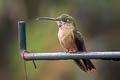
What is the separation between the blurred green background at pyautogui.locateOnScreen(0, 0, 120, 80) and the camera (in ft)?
30.8

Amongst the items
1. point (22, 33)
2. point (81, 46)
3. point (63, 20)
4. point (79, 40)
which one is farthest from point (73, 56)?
point (63, 20)

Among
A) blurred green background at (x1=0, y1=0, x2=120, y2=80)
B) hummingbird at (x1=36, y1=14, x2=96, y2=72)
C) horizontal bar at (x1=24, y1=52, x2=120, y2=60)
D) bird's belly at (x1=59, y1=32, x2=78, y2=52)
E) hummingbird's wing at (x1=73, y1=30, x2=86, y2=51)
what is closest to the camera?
horizontal bar at (x1=24, y1=52, x2=120, y2=60)

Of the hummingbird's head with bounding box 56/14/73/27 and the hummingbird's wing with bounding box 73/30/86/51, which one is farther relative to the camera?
the hummingbird's head with bounding box 56/14/73/27

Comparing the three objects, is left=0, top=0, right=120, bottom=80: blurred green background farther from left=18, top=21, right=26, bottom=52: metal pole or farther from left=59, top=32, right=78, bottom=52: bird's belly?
left=18, top=21, right=26, bottom=52: metal pole

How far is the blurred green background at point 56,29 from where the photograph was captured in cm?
940

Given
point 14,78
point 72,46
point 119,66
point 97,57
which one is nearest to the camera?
point 97,57

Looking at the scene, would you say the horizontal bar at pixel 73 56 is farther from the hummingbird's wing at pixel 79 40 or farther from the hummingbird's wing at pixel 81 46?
the hummingbird's wing at pixel 79 40

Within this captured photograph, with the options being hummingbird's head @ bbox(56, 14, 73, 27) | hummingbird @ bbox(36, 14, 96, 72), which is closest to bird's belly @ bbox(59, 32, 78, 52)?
hummingbird @ bbox(36, 14, 96, 72)

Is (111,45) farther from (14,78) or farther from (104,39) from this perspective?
(14,78)

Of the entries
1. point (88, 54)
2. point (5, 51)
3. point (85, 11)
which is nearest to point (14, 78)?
point (5, 51)

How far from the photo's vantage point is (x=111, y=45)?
9.75 metres

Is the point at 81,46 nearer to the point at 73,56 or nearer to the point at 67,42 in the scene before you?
the point at 67,42

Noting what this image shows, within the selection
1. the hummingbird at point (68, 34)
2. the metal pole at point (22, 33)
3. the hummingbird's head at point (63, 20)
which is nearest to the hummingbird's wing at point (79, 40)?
the hummingbird at point (68, 34)

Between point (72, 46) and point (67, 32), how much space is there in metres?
0.14
